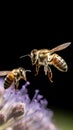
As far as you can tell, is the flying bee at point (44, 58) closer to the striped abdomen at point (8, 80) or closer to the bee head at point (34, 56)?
the bee head at point (34, 56)

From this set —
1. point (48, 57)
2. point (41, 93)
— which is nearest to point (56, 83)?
point (41, 93)

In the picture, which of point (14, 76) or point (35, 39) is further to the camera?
point (35, 39)

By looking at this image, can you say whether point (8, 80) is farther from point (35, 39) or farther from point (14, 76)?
point (35, 39)

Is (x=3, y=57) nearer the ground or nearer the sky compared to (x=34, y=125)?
nearer the sky

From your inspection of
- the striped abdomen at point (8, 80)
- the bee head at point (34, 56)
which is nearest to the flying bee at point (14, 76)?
the striped abdomen at point (8, 80)

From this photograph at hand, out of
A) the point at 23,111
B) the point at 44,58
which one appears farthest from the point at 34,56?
the point at 23,111

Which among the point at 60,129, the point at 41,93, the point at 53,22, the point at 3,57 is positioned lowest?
the point at 60,129

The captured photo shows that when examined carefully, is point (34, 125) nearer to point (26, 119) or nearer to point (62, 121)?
point (26, 119)

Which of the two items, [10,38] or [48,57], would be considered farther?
[10,38]
